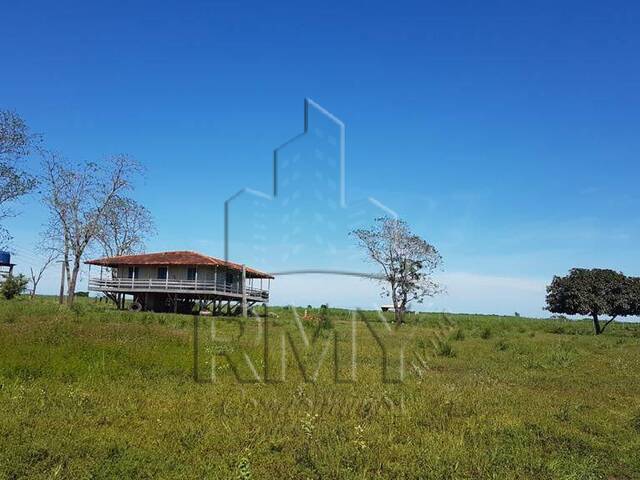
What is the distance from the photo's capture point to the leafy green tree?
4066cm

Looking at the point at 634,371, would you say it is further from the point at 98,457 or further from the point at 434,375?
the point at 98,457

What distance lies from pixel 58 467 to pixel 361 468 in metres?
3.40

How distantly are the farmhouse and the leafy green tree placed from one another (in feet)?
80.5

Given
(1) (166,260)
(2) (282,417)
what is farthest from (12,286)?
(2) (282,417)

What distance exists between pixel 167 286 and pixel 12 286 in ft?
49.2

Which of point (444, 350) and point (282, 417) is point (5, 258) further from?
point (282, 417)

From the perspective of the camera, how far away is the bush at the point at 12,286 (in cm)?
4372

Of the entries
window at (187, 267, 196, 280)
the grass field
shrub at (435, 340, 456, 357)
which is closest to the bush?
window at (187, 267, 196, 280)

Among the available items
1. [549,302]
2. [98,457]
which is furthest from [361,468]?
[549,302]

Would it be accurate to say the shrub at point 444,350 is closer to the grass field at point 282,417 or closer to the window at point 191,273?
the grass field at point 282,417

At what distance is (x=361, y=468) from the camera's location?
20.4 feet

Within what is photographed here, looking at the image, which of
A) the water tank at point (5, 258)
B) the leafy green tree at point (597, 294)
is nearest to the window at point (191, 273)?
the water tank at point (5, 258)

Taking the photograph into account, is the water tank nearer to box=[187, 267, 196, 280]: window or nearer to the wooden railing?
the wooden railing

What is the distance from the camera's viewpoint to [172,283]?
40.2 m
